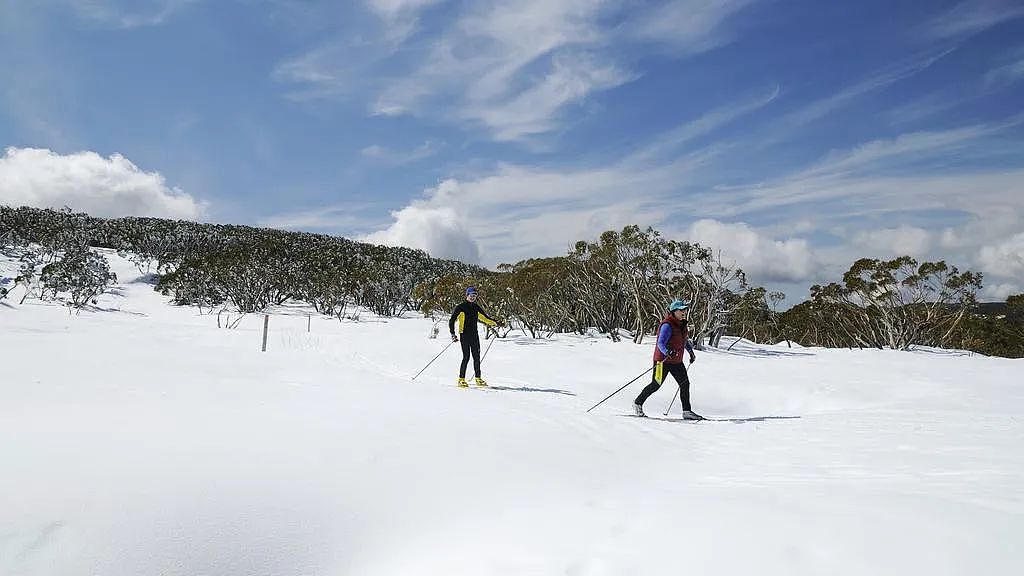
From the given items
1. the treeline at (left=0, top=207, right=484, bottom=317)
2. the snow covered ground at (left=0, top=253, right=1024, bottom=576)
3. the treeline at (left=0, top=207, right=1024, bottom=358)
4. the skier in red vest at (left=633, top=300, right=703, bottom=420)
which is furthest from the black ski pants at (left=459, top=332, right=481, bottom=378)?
the treeline at (left=0, top=207, right=484, bottom=317)

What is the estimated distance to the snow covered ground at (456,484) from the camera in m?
2.72

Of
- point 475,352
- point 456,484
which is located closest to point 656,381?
point 475,352

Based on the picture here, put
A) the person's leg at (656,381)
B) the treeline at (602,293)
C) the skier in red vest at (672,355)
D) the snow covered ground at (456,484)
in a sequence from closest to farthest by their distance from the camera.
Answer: the snow covered ground at (456,484) → the person's leg at (656,381) → the skier in red vest at (672,355) → the treeline at (602,293)

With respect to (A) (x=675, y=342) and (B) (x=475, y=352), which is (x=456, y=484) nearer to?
(A) (x=675, y=342)

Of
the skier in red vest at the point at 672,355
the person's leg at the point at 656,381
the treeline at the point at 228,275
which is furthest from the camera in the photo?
the treeline at the point at 228,275

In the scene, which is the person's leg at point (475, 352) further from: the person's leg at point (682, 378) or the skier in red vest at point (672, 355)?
the person's leg at point (682, 378)

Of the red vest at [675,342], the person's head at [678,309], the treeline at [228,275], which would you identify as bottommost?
the red vest at [675,342]

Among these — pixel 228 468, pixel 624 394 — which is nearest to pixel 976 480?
pixel 228 468

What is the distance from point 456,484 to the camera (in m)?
4.02

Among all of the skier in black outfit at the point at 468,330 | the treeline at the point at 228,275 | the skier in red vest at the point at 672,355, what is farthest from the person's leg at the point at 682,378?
the treeline at the point at 228,275

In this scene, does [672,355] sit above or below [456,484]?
above

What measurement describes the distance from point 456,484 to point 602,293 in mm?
27177

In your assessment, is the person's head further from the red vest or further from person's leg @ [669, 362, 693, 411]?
person's leg @ [669, 362, 693, 411]

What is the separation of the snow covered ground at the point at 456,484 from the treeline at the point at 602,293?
18.7 metres
